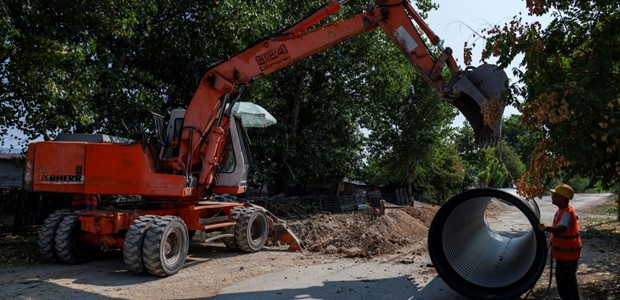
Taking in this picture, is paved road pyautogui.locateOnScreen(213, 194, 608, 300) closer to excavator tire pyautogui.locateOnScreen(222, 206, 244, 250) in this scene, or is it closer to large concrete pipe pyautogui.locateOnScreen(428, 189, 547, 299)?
large concrete pipe pyautogui.locateOnScreen(428, 189, 547, 299)

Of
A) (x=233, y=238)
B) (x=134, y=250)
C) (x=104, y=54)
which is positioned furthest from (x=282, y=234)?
(x=104, y=54)

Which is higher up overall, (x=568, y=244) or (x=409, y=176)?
(x=409, y=176)

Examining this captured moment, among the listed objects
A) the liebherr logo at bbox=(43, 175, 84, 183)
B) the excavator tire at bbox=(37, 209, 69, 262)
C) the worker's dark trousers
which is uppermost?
the liebherr logo at bbox=(43, 175, 84, 183)

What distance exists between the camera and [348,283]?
28.5ft

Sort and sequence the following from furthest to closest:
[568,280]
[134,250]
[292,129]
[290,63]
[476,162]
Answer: [476,162]
[292,129]
[290,63]
[134,250]
[568,280]

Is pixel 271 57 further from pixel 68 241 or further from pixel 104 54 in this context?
pixel 104 54

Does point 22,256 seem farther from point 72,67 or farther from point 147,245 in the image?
point 72,67

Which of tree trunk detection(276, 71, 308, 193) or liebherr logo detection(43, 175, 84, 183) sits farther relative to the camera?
tree trunk detection(276, 71, 308, 193)

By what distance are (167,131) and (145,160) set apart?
67.5 inches

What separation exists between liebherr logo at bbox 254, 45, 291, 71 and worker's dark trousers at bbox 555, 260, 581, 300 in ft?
20.2

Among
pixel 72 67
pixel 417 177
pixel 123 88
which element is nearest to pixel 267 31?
pixel 123 88

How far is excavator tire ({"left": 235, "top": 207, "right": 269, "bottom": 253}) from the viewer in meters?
11.4

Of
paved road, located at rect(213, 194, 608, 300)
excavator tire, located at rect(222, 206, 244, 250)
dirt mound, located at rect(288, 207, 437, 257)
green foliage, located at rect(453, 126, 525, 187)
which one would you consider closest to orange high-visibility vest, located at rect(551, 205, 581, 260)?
paved road, located at rect(213, 194, 608, 300)

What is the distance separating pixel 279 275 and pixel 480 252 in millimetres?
3581
